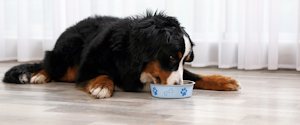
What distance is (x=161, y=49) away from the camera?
201 cm

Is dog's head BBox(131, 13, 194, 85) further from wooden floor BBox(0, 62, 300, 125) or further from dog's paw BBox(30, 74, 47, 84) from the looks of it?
dog's paw BBox(30, 74, 47, 84)

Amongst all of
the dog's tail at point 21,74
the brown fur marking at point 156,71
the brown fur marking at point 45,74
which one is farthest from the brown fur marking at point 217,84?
the dog's tail at point 21,74

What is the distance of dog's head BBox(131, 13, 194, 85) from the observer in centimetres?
200

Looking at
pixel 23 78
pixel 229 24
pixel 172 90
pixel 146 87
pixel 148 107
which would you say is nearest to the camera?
pixel 148 107

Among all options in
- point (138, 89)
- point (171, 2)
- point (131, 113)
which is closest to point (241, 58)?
point (171, 2)

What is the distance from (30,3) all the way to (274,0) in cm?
301

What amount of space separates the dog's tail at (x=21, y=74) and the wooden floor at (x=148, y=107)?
0.13 metres

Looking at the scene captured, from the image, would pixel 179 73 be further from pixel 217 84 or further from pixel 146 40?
pixel 217 84

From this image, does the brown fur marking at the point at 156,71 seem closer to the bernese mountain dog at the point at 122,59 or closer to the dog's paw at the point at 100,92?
the bernese mountain dog at the point at 122,59

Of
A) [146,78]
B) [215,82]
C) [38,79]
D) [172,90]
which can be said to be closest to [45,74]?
[38,79]

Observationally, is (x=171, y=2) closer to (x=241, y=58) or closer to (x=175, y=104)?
(x=241, y=58)

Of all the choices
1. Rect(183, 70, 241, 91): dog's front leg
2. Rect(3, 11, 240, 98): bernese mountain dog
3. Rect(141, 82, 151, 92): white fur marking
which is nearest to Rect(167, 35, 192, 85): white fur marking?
Rect(3, 11, 240, 98): bernese mountain dog

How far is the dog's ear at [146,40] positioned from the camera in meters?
2.00

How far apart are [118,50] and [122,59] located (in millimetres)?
64
